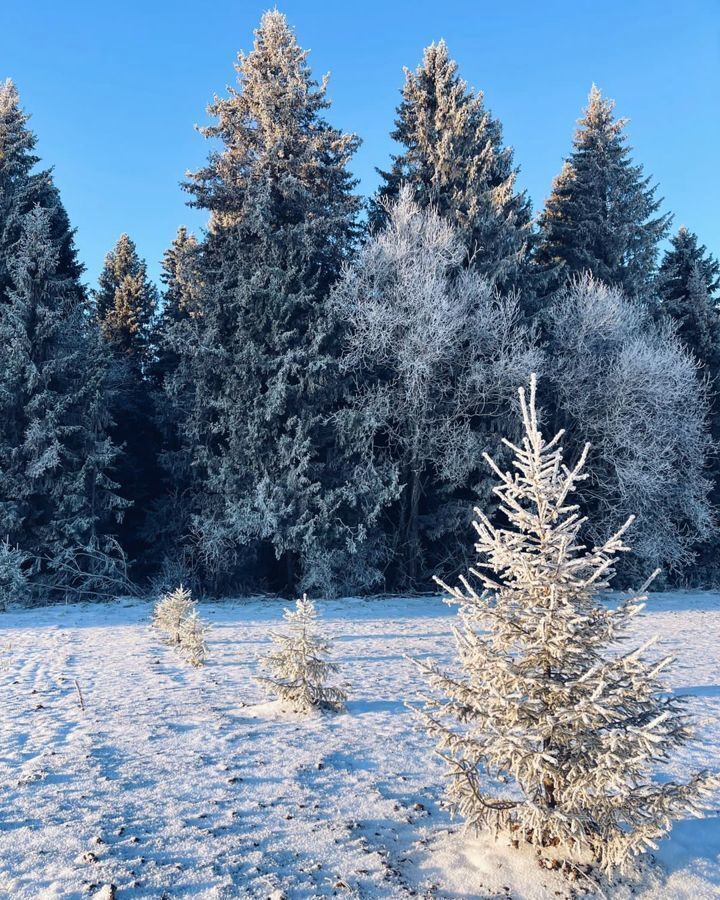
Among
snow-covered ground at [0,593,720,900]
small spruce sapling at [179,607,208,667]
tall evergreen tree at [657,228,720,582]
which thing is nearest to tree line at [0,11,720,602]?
tall evergreen tree at [657,228,720,582]

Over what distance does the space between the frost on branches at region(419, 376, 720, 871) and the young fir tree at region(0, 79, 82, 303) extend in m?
17.8

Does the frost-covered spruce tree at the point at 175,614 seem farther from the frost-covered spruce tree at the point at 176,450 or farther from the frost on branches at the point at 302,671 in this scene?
the frost-covered spruce tree at the point at 176,450

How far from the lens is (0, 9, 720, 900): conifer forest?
6.23 meters

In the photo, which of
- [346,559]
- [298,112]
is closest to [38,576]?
[346,559]

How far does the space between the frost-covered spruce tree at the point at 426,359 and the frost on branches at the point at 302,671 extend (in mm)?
9854

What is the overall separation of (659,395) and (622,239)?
6.63 m

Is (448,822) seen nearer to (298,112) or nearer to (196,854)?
(196,854)

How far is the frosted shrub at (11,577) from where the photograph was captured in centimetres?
1366

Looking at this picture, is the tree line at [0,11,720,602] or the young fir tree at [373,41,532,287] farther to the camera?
the young fir tree at [373,41,532,287]

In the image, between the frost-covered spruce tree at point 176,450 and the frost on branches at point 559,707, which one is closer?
the frost on branches at point 559,707

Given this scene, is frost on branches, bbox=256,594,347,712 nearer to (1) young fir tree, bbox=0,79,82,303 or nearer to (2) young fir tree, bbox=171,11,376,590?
(2) young fir tree, bbox=171,11,376,590

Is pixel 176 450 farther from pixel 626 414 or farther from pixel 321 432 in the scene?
pixel 626 414

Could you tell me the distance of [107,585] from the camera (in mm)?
15453

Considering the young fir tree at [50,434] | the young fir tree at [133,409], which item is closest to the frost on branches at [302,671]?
the young fir tree at [50,434]
